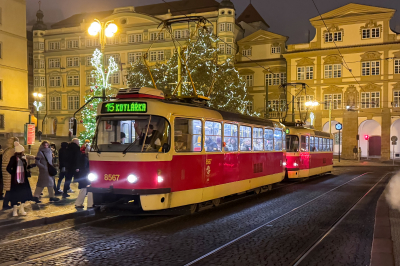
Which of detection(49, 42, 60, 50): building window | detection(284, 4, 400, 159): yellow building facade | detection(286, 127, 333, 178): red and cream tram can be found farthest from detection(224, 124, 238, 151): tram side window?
detection(49, 42, 60, 50): building window

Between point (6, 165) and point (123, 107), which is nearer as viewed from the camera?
point (123, 107)

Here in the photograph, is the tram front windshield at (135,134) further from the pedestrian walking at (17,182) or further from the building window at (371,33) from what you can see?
the building window at (371,33)

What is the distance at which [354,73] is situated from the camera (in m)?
54.3

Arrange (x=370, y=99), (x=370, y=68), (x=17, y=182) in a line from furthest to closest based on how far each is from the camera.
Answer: (x=370, y=99) < (x=370, y=68) < (x=17, y=182)

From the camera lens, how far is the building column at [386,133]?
5262 centimetres

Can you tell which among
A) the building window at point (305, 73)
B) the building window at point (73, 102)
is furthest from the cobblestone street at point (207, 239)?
the building window at point (73, 102)

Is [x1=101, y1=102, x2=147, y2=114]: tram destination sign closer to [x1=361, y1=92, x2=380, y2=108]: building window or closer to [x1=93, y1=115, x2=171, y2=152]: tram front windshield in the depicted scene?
[x1=93, y1=115, x2=171, y2=152]: tram front windshield

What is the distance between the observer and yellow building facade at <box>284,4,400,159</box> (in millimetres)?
52812

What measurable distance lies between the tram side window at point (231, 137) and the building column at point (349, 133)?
43307 mm

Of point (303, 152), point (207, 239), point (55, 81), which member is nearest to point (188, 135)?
point (207, 239)

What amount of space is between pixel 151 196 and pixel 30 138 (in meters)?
11.4

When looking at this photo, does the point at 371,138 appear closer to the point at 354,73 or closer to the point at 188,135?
the point at 354,73

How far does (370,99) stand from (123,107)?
4837cm

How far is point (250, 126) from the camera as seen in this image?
50.8 feet
